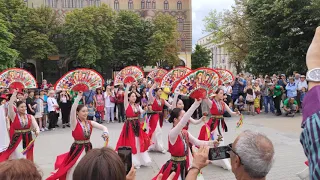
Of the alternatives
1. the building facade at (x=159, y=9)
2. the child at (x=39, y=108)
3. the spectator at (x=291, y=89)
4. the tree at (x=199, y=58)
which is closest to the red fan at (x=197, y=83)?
the child at (x=39, y=108)

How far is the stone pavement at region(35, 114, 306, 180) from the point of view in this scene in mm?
6598

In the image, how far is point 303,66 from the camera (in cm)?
1812

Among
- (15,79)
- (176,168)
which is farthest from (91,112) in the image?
(176,168)

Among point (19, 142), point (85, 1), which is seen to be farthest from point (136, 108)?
point (85, 1)

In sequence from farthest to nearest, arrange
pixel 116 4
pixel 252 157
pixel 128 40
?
pixel 116 4
pixel 128 40
pixel 252 157

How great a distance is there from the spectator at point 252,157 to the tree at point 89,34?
1329 inches

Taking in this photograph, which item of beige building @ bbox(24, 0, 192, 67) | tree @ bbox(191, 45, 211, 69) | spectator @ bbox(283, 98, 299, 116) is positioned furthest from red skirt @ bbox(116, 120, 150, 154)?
tree @ bbox(191, 45, 211, 69)

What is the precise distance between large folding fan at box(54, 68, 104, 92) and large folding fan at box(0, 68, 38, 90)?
1.63 m

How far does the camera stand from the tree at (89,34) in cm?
3497

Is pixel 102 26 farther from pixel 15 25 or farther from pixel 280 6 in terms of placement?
pixel 280 6

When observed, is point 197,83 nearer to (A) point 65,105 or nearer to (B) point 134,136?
(B) point 134,136

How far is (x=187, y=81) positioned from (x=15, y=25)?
32.4 metres

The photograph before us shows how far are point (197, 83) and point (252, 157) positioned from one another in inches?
125

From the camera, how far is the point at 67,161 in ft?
17.7
